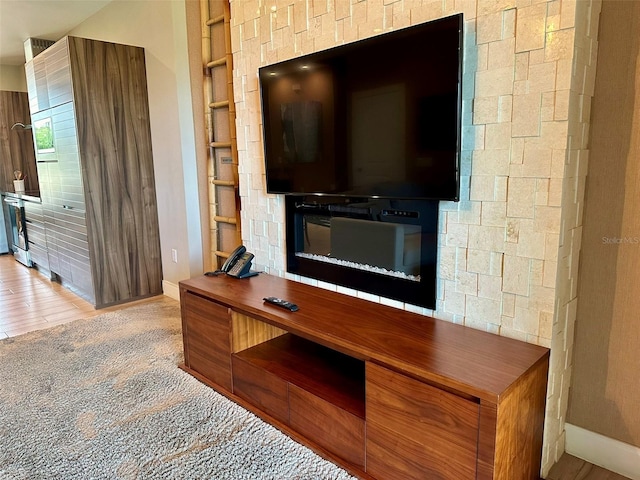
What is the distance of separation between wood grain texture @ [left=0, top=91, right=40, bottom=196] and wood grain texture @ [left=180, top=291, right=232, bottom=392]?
4154 millimetres

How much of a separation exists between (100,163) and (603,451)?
3.57 meters

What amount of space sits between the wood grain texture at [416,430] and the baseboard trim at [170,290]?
2.58 metres

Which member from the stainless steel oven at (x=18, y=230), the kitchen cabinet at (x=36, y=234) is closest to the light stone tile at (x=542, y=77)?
the kitchen cabinet at (x=36, y=234)

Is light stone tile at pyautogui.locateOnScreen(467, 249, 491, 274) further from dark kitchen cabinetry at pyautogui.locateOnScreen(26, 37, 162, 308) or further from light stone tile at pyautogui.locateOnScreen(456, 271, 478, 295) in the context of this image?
dark kitchen cabinetry at pyautogui.locateOnScreen(26, 37, 162, 308)

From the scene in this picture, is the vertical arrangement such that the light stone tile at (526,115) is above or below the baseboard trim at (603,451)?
above

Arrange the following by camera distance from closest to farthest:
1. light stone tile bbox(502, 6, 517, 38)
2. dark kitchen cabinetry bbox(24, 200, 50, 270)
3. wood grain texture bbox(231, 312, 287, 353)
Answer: light stone tile bbox(502, 6, 517, 38), wood grain texture bbox(231, 312, 287, 353), dark kitchen cabinetry bbox(24, 200, 50, 270)

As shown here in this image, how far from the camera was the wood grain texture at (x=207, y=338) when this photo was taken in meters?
2.06

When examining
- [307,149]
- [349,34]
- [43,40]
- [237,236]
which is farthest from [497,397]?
[43,40]

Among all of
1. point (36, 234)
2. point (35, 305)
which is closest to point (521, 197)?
point (35, 305)

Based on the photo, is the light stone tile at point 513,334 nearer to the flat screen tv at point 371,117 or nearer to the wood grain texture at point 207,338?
the flat screen tv at point 371,117

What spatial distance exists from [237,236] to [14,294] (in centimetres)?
242

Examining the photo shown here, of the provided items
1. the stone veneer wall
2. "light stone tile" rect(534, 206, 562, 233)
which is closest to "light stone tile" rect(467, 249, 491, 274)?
the stone veneer wall

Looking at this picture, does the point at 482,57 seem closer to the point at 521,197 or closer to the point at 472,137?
the point at 472,137

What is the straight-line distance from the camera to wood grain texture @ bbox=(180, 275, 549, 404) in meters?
1.27
